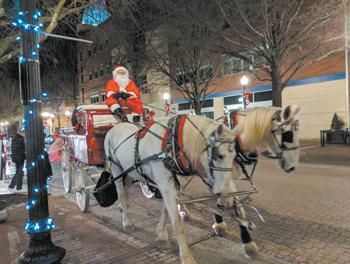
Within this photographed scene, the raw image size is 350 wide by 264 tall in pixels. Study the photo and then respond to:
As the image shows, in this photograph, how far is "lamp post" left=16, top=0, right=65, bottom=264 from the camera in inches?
159

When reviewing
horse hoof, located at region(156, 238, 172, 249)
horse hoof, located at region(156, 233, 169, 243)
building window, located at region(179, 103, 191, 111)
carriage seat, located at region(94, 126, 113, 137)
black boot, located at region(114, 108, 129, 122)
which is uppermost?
building window, located at region(179, 103, 191, 111)

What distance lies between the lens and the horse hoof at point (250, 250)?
4176 mm

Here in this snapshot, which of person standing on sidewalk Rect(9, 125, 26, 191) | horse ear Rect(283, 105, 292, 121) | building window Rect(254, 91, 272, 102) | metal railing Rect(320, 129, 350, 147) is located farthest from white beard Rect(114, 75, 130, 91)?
building window Rect(254, 91, 272, 102)

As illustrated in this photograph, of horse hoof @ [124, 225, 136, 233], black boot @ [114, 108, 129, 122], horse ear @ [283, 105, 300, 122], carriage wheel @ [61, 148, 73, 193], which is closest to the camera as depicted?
horse ear @ [283, 105, 300, 122]

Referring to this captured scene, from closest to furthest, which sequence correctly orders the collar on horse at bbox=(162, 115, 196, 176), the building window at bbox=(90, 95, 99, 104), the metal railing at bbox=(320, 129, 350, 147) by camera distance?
the collar on horse at bbox=(162, 115, 196, 176) < the metal railing at bbox=(320, 129, 350, 147) < the building window at bbox=(90, 95, 99, 104)

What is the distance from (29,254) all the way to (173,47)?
17.4 m

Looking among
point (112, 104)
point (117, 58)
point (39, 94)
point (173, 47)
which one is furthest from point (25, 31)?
point (117, 58)

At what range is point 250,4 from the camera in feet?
42.6

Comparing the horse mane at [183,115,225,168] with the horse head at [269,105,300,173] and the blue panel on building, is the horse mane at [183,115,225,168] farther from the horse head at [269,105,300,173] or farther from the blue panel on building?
the blue panel on building

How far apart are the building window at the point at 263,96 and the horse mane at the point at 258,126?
67.1 ft

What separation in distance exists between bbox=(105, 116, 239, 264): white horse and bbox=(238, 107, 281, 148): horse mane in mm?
555

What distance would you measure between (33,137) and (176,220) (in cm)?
208

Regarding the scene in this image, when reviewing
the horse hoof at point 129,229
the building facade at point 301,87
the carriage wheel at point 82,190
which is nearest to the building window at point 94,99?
the building facade at point 301,87

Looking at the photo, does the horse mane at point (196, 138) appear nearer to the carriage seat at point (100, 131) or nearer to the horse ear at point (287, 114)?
the horse ear at point (287, 114)
